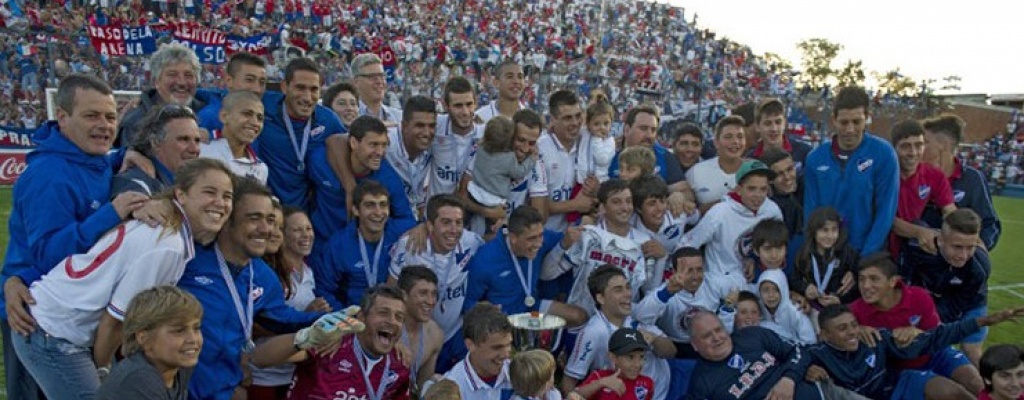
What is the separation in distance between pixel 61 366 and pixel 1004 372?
511cm

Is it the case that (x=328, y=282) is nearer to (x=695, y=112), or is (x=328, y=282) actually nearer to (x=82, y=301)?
(x=82, y=301)

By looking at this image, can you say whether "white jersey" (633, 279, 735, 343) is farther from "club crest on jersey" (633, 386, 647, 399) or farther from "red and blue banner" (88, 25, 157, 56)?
"red and blue banner" (88, 25, 157, 56)

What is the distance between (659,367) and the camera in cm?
539

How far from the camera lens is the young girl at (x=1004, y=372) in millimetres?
4719

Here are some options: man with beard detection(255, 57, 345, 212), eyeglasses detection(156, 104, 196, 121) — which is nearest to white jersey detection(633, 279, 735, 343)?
man with beard detection(255, 57, 345, 212)

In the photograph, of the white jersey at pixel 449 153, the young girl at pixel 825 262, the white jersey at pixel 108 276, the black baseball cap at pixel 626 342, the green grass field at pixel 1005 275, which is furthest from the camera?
the green grass field at pixel 1005 275

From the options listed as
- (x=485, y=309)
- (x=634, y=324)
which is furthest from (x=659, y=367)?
(x=485, y=309)

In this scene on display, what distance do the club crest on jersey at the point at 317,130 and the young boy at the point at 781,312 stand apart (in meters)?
3.32

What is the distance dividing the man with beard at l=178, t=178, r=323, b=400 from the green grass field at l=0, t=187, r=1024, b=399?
2.91 m

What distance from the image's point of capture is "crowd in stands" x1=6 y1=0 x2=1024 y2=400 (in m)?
3.38

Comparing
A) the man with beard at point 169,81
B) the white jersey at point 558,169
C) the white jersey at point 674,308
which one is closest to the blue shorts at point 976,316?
the white jersey at point 674,308

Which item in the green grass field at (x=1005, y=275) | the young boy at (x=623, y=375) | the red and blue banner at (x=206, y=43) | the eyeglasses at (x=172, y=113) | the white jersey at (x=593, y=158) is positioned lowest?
the green grass field at (x=1005, y=275)

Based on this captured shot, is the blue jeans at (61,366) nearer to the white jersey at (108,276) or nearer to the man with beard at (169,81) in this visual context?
the white jersey at (108,276)

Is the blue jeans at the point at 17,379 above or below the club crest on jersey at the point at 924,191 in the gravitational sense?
below
